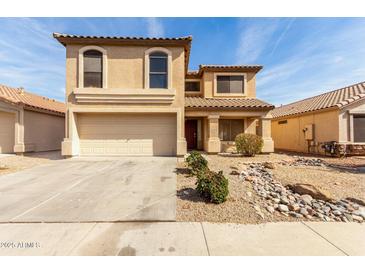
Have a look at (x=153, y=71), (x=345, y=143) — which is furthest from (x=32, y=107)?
(x=345, y=143)

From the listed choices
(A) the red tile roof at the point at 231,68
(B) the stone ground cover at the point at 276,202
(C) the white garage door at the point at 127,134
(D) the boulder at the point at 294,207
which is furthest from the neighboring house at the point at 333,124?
(C) the white garage door at the point at 127,134

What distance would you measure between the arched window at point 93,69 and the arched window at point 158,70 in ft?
9.64

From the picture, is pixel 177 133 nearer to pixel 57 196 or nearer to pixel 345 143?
pixel 57 196

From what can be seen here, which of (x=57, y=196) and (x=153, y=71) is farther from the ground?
(x=153, y=71)

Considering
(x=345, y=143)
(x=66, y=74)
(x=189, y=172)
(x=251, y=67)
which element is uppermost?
(x=251, y=67)

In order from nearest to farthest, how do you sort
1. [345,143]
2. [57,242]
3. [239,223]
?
[57,242]
[239,223]
[345,143]

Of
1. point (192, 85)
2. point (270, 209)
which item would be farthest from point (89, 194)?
point (192, 85)

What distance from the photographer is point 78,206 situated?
4383 mm

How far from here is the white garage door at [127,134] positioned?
10734 millimetres

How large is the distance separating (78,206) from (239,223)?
3837 mm

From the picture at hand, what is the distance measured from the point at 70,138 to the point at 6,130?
6.31m

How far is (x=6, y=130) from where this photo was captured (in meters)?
12.4

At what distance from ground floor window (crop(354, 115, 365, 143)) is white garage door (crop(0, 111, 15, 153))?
78.0 ft

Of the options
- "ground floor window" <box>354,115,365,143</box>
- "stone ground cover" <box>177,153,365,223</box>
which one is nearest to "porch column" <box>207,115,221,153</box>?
"stone ground cover" <box>177,153,365,223</box>
